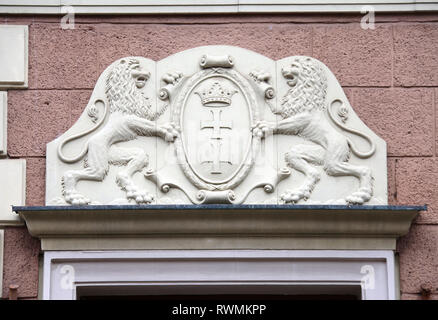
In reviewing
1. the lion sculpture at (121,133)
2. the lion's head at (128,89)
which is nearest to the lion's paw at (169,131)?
the lion sculpture at (121,133)

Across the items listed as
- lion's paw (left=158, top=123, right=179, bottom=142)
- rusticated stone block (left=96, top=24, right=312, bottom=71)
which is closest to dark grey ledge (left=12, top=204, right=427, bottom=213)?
lion's paw (left=158, top=123, right=179, bottom=142)

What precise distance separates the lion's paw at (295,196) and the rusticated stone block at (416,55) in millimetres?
928

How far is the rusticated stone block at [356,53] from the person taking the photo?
8703 millimetres

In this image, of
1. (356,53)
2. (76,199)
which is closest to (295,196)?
(356,53)

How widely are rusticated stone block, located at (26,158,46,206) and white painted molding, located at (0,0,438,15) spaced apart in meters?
0.97

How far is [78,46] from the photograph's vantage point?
8.77 m

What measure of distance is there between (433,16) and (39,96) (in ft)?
8.24

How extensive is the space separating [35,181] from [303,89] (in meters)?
1.73

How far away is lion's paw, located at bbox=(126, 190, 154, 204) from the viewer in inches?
331

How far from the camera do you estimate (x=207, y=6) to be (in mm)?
8797

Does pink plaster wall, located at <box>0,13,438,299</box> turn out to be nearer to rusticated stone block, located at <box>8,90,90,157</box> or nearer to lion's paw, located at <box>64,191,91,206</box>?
rusticated stone block, located at <box>8,90,90,157</box>
